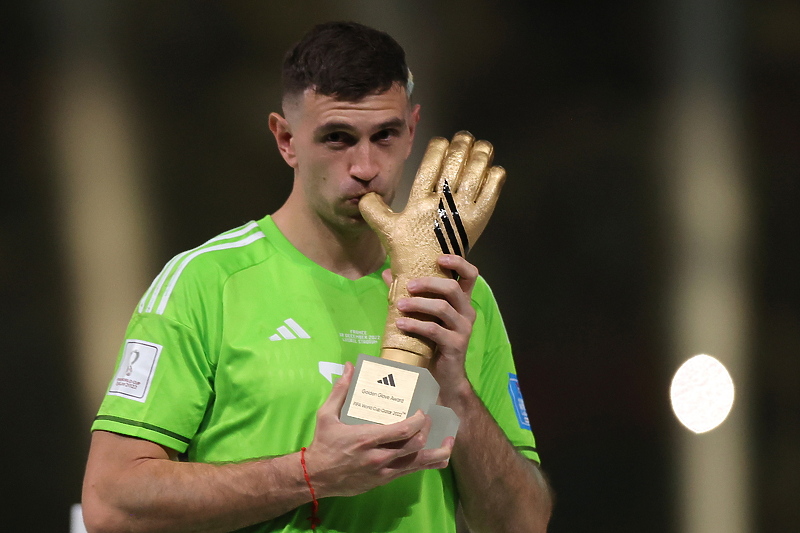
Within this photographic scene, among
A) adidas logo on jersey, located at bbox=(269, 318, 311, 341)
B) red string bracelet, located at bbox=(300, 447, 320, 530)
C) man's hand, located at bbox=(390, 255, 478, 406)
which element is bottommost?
red string bracelet, located at bbox=(300, 447, 320, 530)

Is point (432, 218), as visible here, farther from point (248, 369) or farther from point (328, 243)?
point (248, 369)

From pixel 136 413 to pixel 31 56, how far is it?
1.00m

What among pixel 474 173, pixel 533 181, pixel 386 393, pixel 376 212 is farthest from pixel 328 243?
pixel 533 181

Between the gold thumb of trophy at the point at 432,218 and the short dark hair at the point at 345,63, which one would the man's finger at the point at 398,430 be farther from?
the short dark hair at the point at 345,63

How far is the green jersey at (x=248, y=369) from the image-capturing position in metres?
1.25

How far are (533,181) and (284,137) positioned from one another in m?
0.83

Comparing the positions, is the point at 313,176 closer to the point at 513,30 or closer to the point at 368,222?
the point at 368,222

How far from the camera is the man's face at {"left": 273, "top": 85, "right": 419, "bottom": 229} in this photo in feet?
4.29

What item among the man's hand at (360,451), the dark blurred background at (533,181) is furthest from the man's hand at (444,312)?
the dark blurred background at (533,181)

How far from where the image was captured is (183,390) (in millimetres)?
1255

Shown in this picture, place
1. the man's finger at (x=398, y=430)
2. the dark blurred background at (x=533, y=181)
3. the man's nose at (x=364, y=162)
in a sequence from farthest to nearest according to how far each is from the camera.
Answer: the dark blurred background at (x=533, y=181)
the man's nose at (x=364, y=162)
the man's finger at (x=398, y=430)

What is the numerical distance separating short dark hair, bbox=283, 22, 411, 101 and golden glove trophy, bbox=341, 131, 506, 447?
0.43ft

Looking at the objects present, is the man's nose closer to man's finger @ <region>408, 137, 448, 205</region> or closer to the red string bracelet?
man's finger @ <region>408, 137, 448, 205</region>

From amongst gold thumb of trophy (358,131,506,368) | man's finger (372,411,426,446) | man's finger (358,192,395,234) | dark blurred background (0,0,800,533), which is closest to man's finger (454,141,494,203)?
gold thumb of trophy (358,131,506,368)
